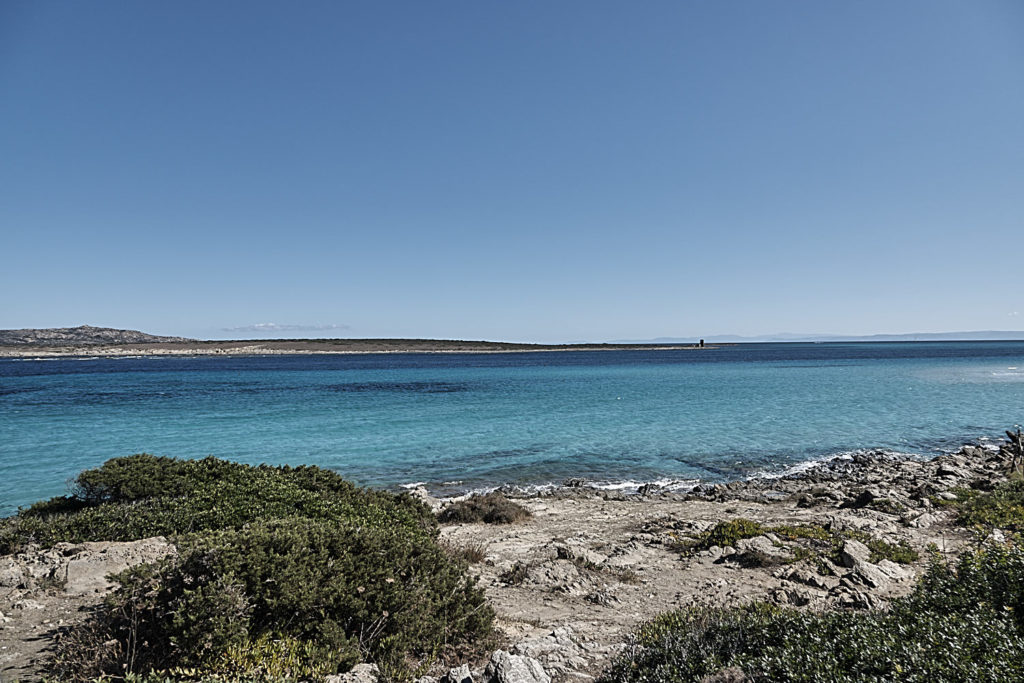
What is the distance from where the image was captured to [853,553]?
8.98m

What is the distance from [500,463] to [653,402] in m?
21.7

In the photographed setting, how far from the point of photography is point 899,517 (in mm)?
12406

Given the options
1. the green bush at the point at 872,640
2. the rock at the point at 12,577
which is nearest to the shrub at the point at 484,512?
the green bush at the point at 872,640

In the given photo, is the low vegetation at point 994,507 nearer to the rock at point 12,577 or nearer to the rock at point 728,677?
the rock at point 728,677

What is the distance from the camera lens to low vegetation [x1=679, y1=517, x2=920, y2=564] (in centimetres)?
938

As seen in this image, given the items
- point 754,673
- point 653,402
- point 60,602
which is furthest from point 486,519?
point 653,402

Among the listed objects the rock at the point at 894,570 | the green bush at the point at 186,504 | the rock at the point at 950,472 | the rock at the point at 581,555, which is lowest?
the rock at the point at 950,472

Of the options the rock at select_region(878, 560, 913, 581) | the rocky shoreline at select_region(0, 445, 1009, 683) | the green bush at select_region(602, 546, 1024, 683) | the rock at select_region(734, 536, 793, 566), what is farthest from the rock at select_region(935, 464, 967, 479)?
the green bush at select_region(602, 546, 1024, 683)

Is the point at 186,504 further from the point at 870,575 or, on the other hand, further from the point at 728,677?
the point at 870,575

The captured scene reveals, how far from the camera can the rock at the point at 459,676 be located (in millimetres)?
5039

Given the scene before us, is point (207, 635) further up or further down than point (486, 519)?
further up

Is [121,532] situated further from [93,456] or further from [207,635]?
[93,456]

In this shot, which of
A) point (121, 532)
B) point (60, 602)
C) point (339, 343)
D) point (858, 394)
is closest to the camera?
point (60, 602)

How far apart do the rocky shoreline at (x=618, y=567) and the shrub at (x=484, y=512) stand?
1.09 ft
